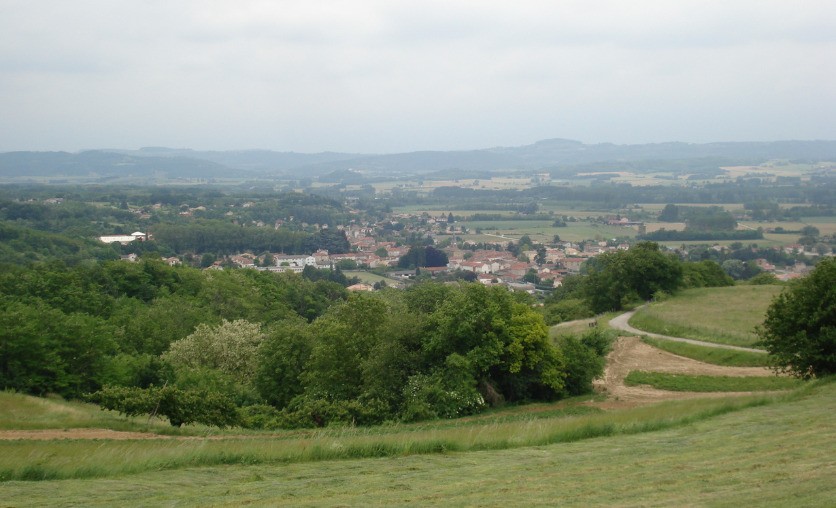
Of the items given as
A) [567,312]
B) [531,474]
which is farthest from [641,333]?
[531,474]

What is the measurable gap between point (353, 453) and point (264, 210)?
14005 cm

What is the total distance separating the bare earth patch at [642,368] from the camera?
21.0 metres

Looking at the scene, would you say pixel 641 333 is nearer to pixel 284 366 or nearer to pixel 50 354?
pixel 284 366

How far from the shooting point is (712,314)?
3578cm

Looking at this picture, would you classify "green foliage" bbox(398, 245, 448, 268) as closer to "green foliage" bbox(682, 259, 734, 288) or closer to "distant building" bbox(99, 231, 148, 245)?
"distant building" bbox(99, 231, 148, 245)

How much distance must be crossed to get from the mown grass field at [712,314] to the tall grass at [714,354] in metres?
1.32

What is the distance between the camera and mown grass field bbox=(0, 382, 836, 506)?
9094mm

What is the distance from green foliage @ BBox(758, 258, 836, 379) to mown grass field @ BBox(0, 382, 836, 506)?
465 centimetres

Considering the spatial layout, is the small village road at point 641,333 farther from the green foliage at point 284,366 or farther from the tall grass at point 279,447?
the green foliage at point 284,366

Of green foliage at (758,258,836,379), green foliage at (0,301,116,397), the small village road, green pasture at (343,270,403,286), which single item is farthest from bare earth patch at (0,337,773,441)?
green pasture at (343,270,403,286)

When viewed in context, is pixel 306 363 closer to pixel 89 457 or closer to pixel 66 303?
pixel 89 457

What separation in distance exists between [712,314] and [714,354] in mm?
9280

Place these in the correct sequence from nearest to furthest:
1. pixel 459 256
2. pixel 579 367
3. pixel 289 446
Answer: pixel 289 446 → pixel 579 367 → pixel 459 256

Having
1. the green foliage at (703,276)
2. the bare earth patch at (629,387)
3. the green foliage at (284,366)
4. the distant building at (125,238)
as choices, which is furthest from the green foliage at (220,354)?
the distant building at (125,238)
